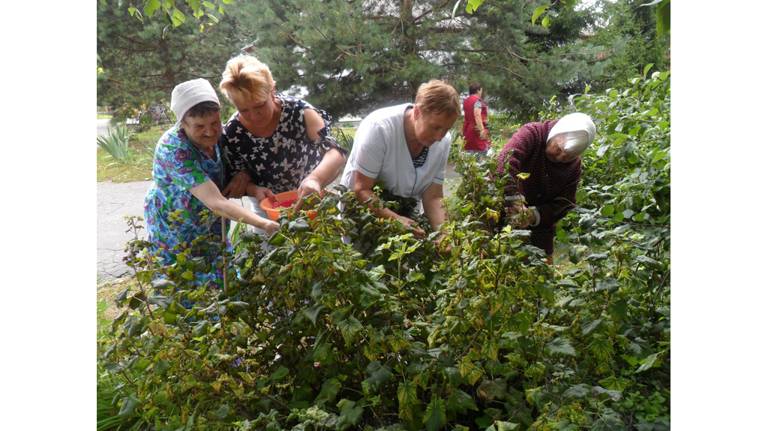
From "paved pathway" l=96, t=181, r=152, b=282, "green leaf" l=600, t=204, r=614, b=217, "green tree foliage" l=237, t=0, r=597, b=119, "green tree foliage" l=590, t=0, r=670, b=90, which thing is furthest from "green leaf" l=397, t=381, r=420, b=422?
"green tree foliage" l=237, t=0, r=597, b=119

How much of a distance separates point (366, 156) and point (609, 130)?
1022 mm

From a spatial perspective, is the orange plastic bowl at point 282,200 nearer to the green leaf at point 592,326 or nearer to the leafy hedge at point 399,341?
the leafy hedge at point 399,341

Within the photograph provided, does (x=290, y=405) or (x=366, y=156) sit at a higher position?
(x=366, y=156)

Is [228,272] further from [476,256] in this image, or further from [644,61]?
[644,61]

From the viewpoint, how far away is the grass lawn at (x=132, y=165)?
7.79 meters

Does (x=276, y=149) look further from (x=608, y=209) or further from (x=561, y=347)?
(x=561, y=347)

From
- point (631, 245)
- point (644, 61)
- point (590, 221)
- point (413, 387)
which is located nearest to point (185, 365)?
point (413, 387)

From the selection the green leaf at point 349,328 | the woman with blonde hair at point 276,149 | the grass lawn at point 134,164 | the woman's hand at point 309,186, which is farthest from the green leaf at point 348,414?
the grass lawn at point 134,164

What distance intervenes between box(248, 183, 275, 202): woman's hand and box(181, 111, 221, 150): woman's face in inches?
9.9

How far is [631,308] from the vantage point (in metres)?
1.46

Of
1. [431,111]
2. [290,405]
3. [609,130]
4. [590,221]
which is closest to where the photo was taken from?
[290,405]

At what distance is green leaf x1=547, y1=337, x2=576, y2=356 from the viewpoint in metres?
1.25

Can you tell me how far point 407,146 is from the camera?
85.3 inches

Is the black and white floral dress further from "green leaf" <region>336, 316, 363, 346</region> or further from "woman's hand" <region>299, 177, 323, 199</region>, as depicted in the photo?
"green leaf" <region>336, 316, 363, 346</region>
